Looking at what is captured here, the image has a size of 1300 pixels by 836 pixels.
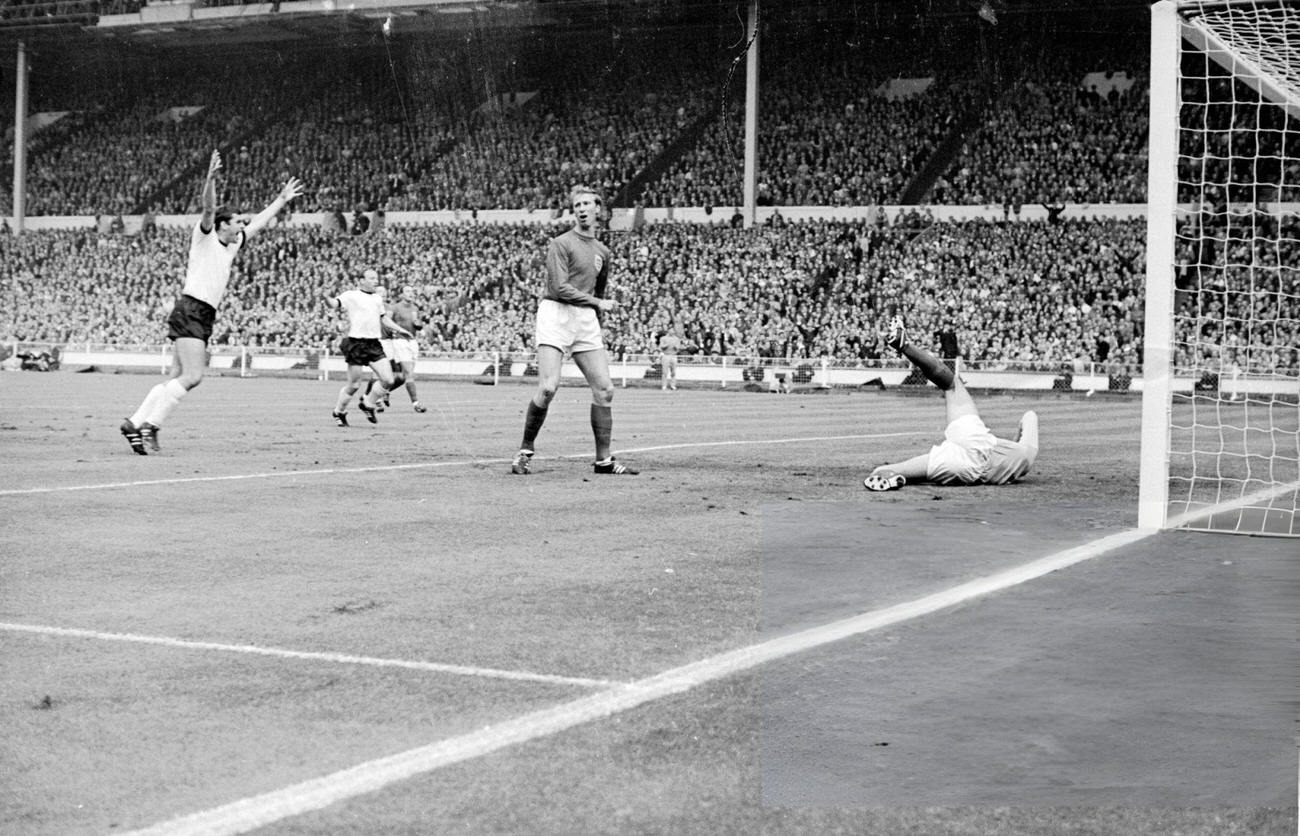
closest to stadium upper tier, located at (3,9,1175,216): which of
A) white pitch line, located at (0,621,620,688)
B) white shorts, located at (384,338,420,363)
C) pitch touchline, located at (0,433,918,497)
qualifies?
white shorts, located at (384,338,420,363)

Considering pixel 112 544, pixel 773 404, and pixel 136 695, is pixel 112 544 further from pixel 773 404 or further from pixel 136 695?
pixel 773 404

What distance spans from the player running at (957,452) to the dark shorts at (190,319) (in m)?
5.60

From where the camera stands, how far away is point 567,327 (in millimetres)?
10727

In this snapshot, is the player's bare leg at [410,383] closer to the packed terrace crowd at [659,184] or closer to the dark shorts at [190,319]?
the dark shorts at [190,319]

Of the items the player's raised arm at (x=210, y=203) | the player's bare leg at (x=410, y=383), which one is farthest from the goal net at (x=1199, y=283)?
the player's bare leg at (x=410, y=383)

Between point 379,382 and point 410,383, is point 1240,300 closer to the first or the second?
point 410,383

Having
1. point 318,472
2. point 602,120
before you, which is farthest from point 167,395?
point 602,120

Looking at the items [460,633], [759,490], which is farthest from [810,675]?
[759,490]

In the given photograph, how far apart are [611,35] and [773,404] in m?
26.2

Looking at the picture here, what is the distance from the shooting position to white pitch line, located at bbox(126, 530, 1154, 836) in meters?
2.78

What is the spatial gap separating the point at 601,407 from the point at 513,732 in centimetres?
717

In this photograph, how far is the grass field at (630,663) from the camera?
2.95 m

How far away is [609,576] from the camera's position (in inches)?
226

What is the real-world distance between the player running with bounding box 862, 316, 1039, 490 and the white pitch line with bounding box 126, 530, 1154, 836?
168 inches
